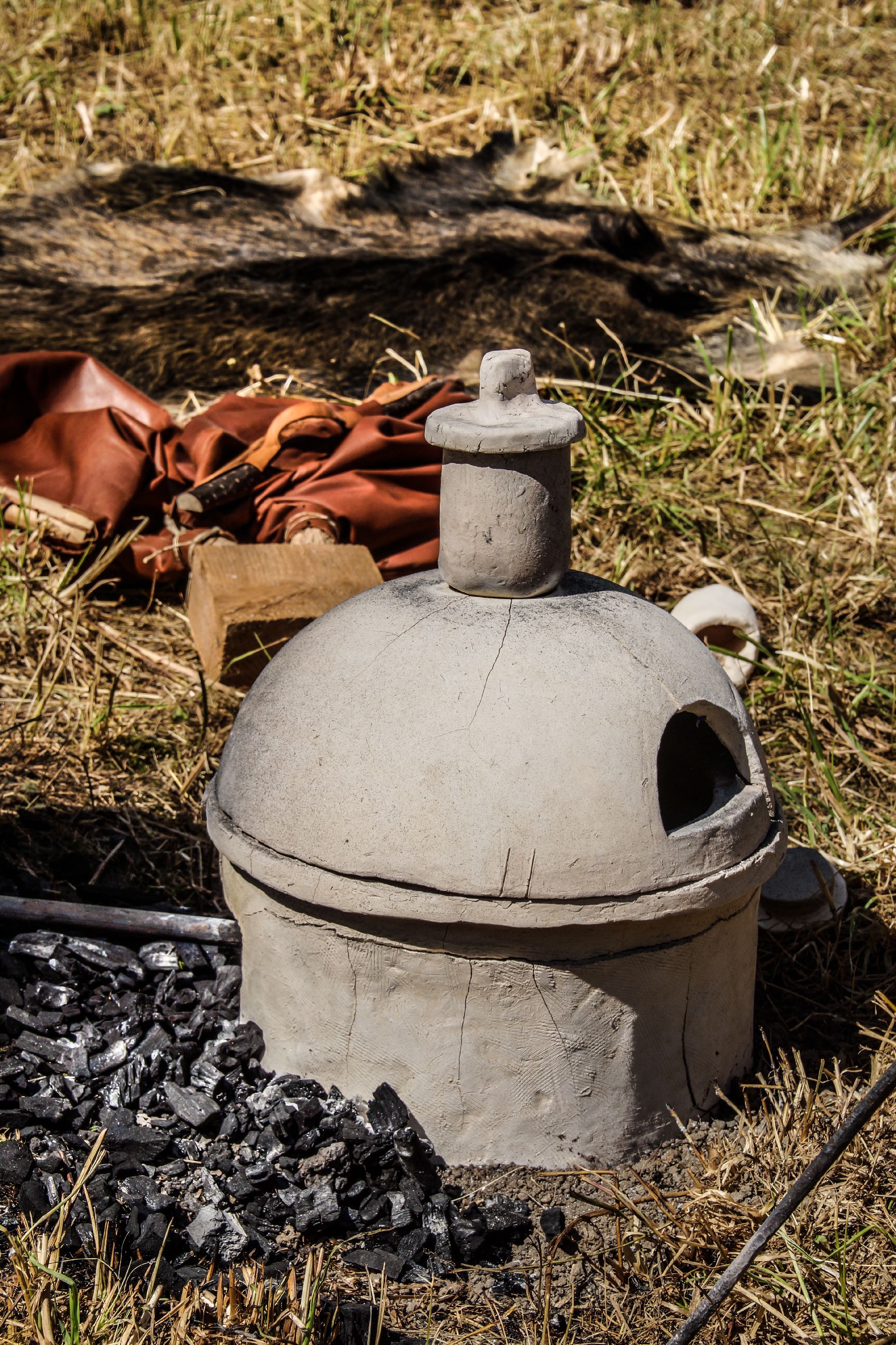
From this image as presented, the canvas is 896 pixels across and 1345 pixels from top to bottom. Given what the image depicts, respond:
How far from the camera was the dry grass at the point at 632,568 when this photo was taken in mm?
2543

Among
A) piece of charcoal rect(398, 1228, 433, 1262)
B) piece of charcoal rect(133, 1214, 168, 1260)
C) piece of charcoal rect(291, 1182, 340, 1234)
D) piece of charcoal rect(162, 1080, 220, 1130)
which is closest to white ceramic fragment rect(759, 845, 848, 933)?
piece of charcoal rect(398, 1228, 433, 1262)

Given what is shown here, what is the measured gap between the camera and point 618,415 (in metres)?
6.30

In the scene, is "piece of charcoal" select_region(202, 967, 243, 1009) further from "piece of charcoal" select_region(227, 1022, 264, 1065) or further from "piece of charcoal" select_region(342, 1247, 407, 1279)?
"piece of charcoal" select_region(342, 1247, 407, 1279)

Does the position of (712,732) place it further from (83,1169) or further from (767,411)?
(767,411)

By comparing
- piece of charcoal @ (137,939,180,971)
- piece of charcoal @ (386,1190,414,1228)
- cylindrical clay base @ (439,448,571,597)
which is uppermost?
cylindrical clay base @ (439,448,571,597)

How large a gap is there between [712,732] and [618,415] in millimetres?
3592

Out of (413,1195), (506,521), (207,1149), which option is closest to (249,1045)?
(207,1149)

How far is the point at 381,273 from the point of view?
7.28m

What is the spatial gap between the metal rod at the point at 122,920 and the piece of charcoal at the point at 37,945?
40 mm

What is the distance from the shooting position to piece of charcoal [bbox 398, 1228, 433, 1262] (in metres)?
2.61

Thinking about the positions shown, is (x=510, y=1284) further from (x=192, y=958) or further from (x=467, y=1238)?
(x=192, y=958)

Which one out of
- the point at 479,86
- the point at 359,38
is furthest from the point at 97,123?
the point at 479,86

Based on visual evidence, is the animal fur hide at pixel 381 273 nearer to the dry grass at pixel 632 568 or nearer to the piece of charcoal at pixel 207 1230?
the dry grass at pixel 632 568

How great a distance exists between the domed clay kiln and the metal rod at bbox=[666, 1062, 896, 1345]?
2.16 ft
